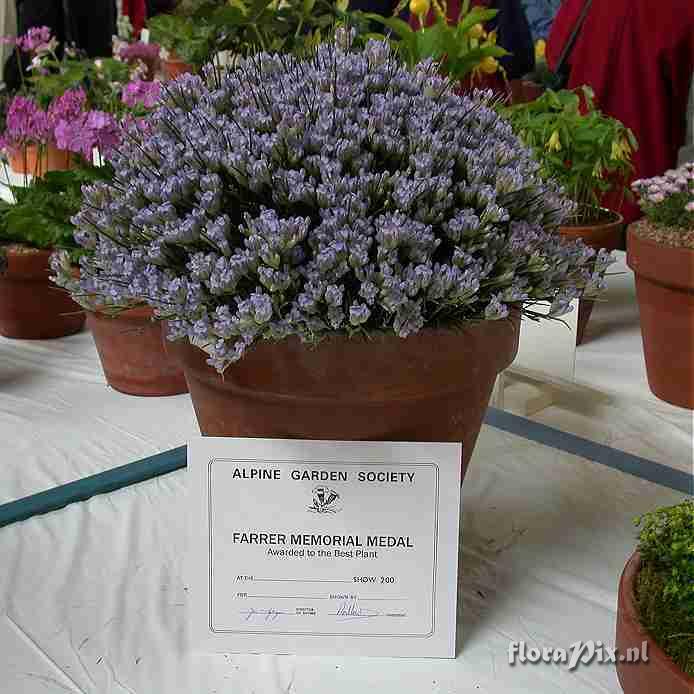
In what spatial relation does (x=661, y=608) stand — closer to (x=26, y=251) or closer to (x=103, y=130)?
(x=103, y=130)

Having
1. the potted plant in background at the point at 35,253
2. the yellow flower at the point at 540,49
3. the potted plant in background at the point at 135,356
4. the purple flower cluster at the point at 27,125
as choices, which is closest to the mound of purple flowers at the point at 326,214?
the potted plant in background at the point at 135,356

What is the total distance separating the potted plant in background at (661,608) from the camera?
0.51m

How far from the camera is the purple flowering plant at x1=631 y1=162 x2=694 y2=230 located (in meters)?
1.10

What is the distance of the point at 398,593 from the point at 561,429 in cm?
44

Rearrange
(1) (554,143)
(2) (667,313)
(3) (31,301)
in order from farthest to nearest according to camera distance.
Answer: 1. (1) (554,143)
2. (3) (31,301)
3. (2) (667,313)

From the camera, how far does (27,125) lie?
125 centimetres

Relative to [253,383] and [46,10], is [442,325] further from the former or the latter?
[46,10]

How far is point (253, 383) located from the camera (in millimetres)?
563

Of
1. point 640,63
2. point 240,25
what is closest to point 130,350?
point 240,25

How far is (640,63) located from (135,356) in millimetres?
1850

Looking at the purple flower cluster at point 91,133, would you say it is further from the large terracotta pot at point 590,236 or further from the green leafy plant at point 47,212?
the large terracotta pot at point 590,236

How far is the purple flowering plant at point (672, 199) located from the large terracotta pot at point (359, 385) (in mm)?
577

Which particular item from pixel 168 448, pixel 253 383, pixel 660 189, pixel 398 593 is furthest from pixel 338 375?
pixel 660 189
